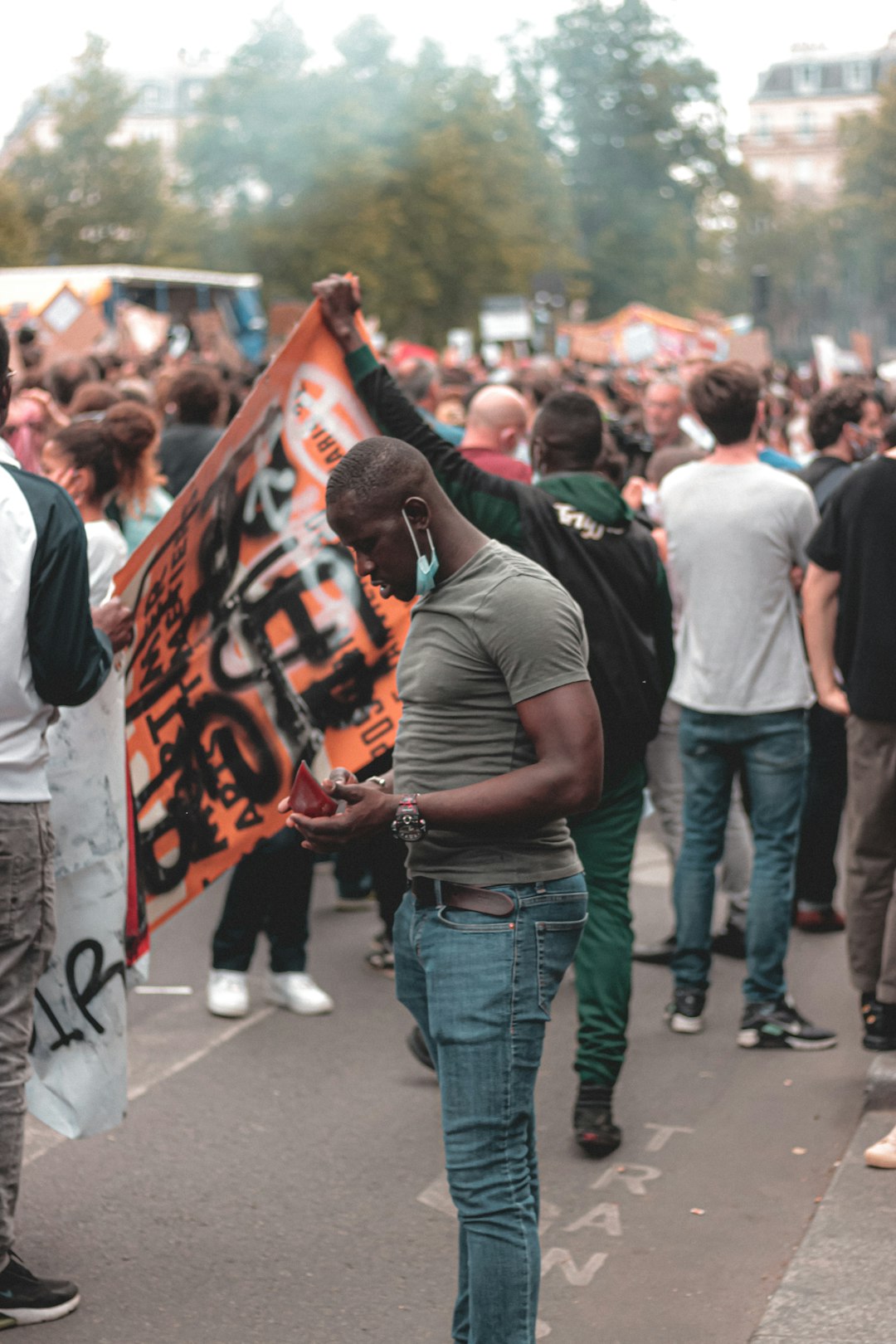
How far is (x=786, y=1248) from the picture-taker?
13.5 feet

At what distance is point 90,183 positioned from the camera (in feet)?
173

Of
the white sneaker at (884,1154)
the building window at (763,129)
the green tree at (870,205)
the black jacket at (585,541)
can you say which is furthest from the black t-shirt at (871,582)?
the building window at (763,129)

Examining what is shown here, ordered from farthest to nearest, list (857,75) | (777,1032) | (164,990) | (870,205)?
(857,75)
(870,205)
(164,990)
(777,1032)

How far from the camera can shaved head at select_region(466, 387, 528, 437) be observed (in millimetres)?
6023

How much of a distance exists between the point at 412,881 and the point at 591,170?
71845 millimetres

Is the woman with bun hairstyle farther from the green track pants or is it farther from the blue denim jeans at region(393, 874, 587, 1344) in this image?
the blue denim jeans at region(393, 874, 587, 1344)

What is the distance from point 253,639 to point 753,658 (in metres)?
1.59

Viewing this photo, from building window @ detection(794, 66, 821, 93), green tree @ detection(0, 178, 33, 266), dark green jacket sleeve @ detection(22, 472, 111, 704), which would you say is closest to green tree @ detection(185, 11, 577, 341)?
green tree @ detection(0, 178, 33, 266)

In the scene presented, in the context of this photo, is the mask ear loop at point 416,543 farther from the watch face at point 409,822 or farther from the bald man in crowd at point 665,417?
the bald man in crowd at point 665,417

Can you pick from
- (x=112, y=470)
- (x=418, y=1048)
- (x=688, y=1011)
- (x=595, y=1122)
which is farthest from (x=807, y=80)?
(x=595, y=1122)

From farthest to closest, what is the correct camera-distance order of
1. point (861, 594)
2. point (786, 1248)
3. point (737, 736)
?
1. point (737, 736)
2. point (861, 594)
3. point (786, 1248)

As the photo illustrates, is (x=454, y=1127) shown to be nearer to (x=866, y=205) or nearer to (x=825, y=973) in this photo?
(x=825, y=973)

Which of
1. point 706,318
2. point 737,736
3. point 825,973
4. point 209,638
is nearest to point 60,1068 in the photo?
point 209,638

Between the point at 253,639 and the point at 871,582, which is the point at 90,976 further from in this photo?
the point at 871,582
